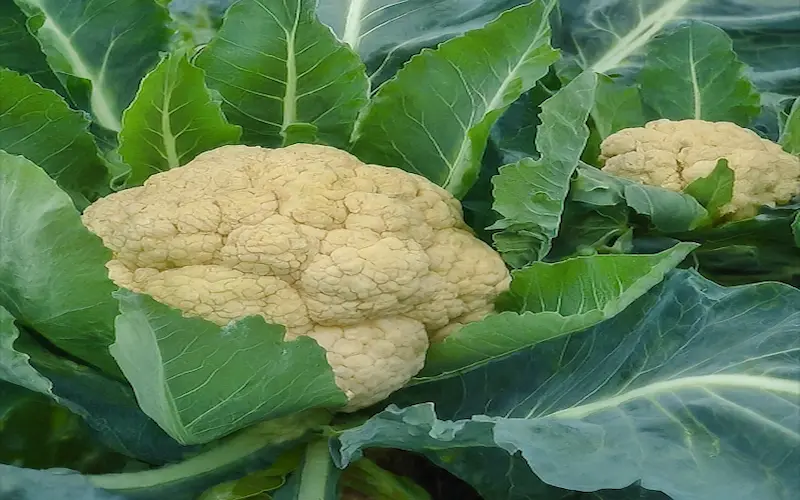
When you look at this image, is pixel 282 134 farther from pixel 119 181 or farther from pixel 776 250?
pixel 776 250

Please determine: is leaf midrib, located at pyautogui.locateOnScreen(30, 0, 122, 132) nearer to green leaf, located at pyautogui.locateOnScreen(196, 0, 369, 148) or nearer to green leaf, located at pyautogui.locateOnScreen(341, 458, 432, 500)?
green leaf, located at pyautogui.locateOnScreen(196, 0, 369, 148)

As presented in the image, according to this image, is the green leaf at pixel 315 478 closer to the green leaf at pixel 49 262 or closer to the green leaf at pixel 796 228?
the green leaf at pixel 49 262

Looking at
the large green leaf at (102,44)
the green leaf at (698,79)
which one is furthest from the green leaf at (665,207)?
the large green leaf at (102,44)

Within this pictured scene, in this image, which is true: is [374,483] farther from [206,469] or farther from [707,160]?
[707,160]

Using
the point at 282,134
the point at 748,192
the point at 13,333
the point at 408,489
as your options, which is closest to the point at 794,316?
the point at 748,192

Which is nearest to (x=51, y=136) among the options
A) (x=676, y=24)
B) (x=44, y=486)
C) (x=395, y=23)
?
(x=44, y=486)

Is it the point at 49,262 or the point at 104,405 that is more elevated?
the point at 49,262

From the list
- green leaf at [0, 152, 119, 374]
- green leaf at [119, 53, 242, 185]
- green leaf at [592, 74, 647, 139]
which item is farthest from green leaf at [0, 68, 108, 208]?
green leaf at [592, 74, 647, 139]
